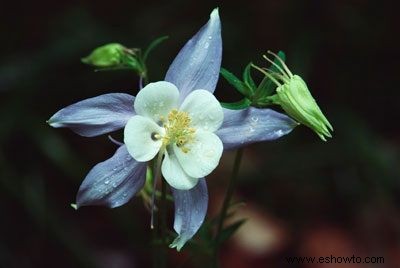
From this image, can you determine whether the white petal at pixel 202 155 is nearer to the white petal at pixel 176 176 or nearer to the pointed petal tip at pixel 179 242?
the white petal at pixel 176 176

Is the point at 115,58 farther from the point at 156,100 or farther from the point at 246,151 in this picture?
the point at 246,151

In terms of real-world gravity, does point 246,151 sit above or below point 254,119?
below

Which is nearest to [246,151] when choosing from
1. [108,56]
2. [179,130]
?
[108,56]

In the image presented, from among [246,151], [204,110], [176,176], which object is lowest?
[246,151]

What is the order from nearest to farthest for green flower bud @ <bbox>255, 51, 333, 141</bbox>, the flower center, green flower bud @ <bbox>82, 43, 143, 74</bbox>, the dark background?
1. green flower bud @ <bbox>255, 51, 333, 141</bbox>
2. the flower center
3. green flower bud @ <bbox>82, 43, 143, 74</bbox>
4. the dark background


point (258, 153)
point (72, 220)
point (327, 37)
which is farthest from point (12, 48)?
point (327, 37)

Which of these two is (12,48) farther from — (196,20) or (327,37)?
(327,37)

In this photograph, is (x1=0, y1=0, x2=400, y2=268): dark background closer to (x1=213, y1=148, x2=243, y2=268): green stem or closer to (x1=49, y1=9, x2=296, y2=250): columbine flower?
(x1=213, y1=148, x2=243, y2=268): green stem

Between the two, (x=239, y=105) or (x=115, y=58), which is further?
(x=115, y=58)

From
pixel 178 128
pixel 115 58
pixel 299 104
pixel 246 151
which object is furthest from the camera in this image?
pixel 246 151

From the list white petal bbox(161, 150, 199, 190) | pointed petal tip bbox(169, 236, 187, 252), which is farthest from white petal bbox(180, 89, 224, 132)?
pointed petal tip bbox(169, 236, 187, 252)
